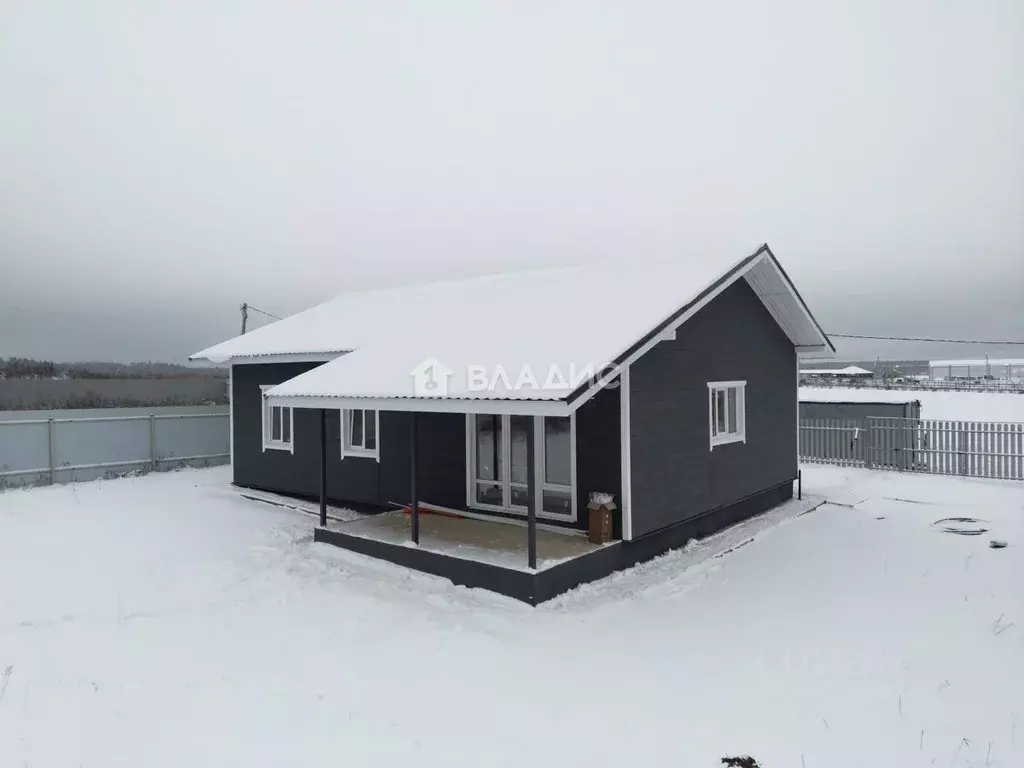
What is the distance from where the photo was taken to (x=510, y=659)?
552 centimetres

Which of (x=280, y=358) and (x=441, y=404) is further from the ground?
(x=280, y=358)

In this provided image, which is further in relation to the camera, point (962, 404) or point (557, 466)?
point (962, 404)

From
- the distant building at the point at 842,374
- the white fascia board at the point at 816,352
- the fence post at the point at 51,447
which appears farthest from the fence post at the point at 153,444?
the distant building at the point at 842,374

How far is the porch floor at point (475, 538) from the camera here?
7480 mm

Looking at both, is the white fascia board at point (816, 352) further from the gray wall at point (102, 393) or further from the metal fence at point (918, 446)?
the gray wall at point (102, 393)

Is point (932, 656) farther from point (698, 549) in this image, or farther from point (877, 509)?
point (877, 509)

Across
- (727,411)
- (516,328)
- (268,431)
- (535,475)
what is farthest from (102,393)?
(727,411)

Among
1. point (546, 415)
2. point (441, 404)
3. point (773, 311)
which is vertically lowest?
point (546, 415)

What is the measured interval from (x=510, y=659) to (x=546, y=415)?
2.50 meters

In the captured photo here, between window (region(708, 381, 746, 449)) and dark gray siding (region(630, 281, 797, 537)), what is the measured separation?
13cm

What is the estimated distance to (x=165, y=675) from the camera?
5.21 meters

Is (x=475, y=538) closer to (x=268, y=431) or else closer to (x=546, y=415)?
(x=546, y=415)

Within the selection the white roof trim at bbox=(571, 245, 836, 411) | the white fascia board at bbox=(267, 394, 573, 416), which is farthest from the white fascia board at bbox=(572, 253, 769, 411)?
the white fascia board at bbox=(267, 394, 573, 416)

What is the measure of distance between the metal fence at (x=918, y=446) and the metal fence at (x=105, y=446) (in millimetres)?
16234
